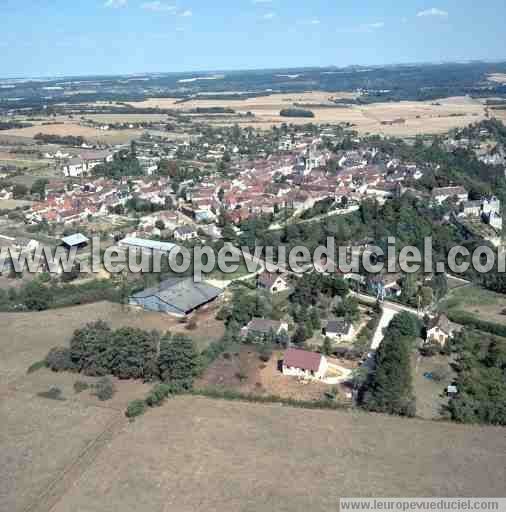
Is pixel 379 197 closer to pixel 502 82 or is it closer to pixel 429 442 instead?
pixel 429 442

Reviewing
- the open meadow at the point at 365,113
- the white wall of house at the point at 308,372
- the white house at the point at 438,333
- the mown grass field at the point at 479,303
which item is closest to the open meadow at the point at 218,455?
the white wall of house at the point at 308,372

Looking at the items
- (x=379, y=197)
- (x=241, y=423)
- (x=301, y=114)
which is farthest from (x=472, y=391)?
(x=301, y=114)

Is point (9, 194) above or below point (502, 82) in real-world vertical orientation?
below

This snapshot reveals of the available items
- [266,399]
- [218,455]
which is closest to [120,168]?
[266,399]

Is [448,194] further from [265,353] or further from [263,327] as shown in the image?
[265,353]

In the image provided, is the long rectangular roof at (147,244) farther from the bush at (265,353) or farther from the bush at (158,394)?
the bush at (158,394)

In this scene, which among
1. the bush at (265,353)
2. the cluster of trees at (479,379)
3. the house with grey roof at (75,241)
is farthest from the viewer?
the house with grey roof at (75,241)
